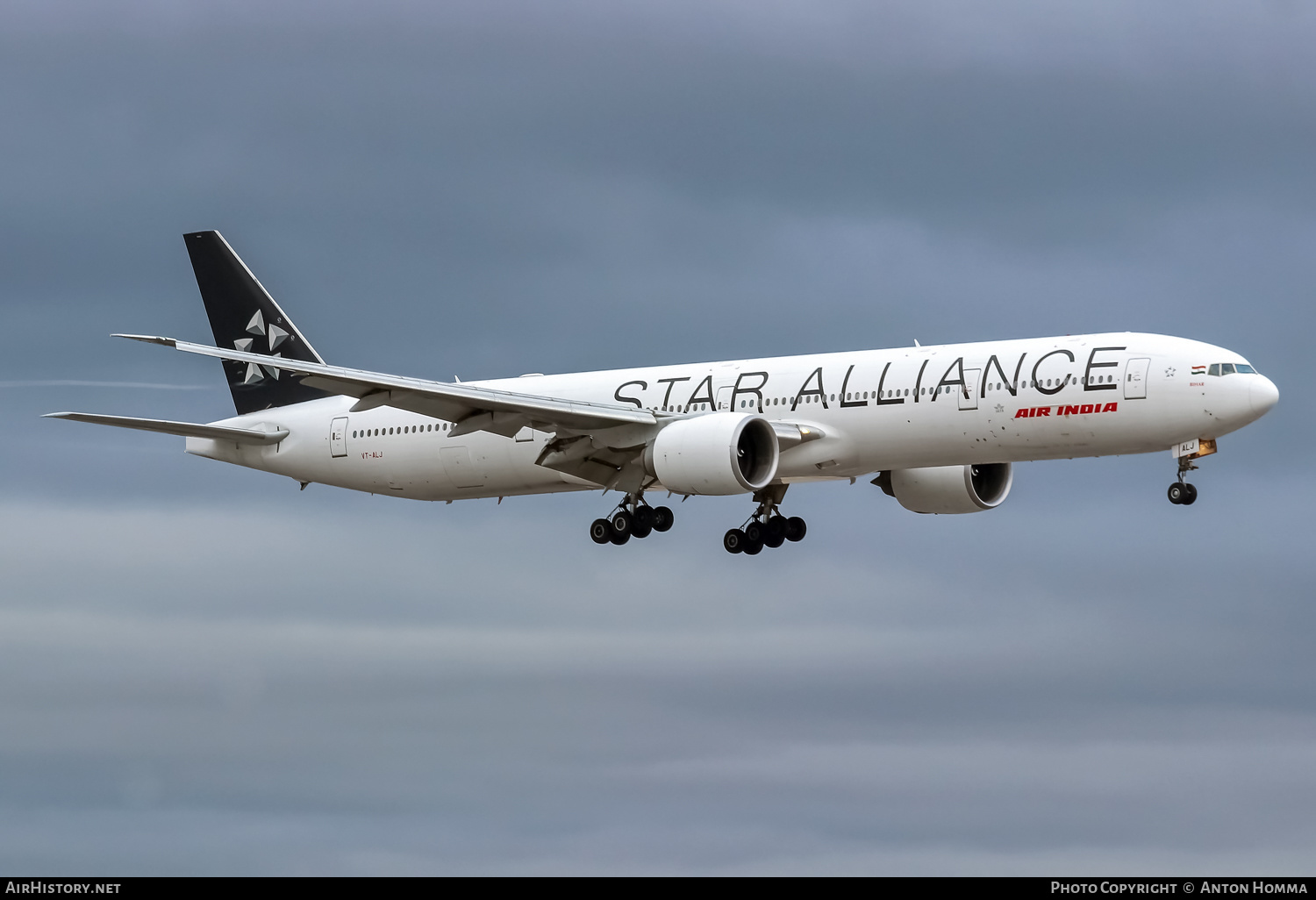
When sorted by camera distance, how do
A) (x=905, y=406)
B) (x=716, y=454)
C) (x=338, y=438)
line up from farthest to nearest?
(x=338, y=438) < (x=905, y=406) < (x=716, y=454)

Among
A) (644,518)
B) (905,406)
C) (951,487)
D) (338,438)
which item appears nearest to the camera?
(905,406)

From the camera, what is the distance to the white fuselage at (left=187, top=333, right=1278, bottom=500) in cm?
4228

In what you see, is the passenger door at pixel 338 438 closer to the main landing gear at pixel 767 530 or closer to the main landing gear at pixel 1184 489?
the main landing gear at pixel 767 530

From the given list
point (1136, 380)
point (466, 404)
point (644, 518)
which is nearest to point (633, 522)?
point (644, 518)

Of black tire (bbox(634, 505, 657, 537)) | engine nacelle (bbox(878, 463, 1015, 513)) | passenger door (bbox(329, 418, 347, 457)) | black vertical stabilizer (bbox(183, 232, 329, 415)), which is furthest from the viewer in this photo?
black vertical stabilizer (bbox(183, 232, 329, 415))

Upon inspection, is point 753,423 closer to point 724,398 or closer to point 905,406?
point 724,398

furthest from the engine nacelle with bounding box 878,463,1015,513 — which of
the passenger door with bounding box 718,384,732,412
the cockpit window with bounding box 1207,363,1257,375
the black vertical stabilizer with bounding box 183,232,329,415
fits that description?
the black vertical stabilizer with bounding box 183,232,329,415

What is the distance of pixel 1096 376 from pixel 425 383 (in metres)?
16.7

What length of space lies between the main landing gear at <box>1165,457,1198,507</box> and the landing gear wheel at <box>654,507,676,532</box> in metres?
13.5

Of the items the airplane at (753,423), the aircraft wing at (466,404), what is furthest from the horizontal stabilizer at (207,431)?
the aircraft wing at (466,404)

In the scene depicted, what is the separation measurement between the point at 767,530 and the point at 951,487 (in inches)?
217

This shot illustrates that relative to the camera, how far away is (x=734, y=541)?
50.6m

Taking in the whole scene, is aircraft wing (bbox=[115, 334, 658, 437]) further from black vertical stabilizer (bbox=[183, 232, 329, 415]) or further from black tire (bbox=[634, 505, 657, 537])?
black vertical stabilizer (bbox=[183, 232, 329, 415])

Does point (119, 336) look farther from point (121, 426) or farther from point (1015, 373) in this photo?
point (1015, 373)
